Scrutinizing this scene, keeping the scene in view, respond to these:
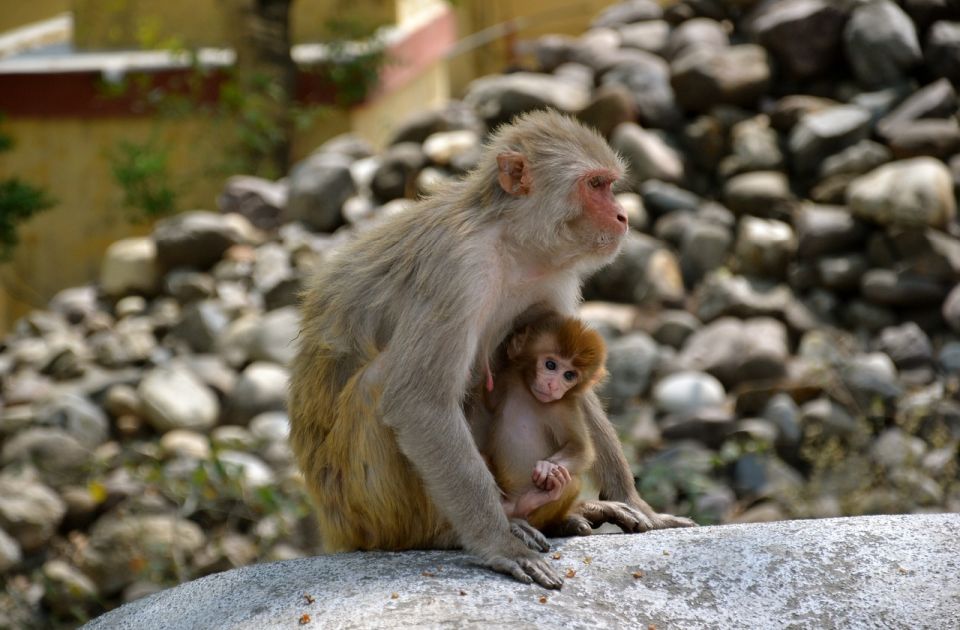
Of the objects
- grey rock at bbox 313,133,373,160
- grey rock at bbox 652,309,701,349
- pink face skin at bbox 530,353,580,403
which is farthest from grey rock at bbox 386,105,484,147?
pink face skin at bbox 530,353,580,403

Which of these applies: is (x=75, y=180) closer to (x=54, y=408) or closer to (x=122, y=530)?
(x=54, y=408)

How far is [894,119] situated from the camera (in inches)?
378

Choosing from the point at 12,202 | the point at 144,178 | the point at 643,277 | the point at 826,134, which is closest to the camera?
the point at 12,202

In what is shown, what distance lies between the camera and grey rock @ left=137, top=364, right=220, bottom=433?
8.47 meters

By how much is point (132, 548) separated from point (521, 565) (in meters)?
4.25

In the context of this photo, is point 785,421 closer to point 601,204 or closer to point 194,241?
point 601,204

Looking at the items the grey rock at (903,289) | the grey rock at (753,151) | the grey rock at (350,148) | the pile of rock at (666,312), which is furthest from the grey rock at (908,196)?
the grey rock at (350,148)

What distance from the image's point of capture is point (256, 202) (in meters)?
11.0

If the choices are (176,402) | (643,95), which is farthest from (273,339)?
(643,95)

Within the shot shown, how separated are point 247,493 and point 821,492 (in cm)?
335

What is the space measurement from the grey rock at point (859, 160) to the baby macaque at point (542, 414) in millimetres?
5870

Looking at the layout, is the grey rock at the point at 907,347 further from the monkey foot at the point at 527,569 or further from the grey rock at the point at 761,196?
the monkey foot at the point at 527,569

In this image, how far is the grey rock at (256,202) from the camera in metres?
10.9

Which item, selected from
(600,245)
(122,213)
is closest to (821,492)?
(600,245)
